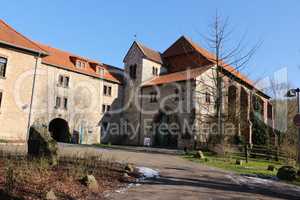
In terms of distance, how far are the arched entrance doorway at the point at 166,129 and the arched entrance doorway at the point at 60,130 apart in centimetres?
1100

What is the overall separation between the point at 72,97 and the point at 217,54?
19.0 m

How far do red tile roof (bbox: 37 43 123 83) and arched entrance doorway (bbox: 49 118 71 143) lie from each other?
686cm

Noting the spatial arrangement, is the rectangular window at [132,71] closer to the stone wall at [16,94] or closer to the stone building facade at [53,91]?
the stone building facade at [53,91]

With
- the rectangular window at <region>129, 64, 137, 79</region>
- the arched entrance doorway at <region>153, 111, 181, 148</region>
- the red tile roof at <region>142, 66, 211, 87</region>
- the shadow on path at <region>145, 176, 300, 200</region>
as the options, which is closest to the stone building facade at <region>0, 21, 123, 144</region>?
the rectangular window at <region>129, 64, 137, 79</region>

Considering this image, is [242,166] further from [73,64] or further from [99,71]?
[99,71]

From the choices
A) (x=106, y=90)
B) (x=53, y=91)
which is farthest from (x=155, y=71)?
(x=53, y=91)

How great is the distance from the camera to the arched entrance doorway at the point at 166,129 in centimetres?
3506

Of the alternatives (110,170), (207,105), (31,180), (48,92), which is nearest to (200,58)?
(207,105)

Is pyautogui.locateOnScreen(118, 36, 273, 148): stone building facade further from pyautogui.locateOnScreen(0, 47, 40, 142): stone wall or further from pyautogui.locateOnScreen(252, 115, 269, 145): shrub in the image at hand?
pyautogui.locateOnScreen(0, 47, 40, 142): stone wall

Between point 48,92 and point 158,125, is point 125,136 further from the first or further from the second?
point 48,92

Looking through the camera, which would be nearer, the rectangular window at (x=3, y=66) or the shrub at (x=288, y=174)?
the shrub at (x=288, y=174)

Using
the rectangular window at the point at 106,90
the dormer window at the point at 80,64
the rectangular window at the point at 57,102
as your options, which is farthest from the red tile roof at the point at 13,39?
the rectangular window at the point at 106,90

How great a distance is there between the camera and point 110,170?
37.9 ft

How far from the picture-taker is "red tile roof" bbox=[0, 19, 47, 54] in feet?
87.5
